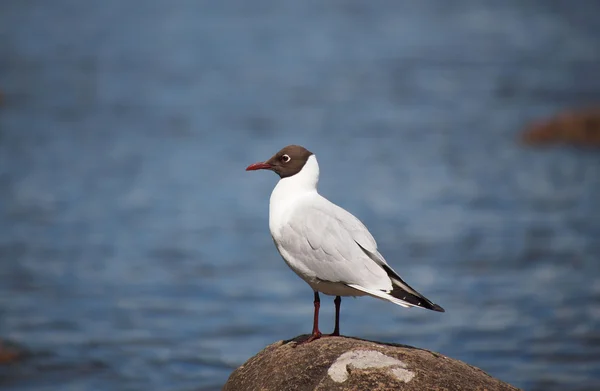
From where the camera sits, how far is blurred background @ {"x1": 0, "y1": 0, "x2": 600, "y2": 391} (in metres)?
11.6

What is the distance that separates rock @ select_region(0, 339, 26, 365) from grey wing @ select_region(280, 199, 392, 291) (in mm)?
5235

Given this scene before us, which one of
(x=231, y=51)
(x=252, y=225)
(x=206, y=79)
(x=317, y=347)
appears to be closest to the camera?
(x=317, y=347)

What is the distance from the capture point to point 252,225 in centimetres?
1642

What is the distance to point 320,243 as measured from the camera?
269 inches

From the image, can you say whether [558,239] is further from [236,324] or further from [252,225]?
[236,324]

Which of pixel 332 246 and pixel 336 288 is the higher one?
pixel 332 246

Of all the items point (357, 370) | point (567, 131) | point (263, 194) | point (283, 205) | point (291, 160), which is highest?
point (567, 131)

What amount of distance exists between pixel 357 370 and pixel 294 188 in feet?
4.75

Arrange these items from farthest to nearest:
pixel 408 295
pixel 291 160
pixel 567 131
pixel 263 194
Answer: pixel 567 131 → pixel 263 194 → pixel 291 160 → pixel 408 295

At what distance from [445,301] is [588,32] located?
90.3 feet

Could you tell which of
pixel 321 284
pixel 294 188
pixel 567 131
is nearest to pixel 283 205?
pixel 294 188

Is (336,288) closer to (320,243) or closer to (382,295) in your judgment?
(320,243)

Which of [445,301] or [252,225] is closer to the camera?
[445,301]

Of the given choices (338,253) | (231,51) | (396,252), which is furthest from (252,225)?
(231,51)
